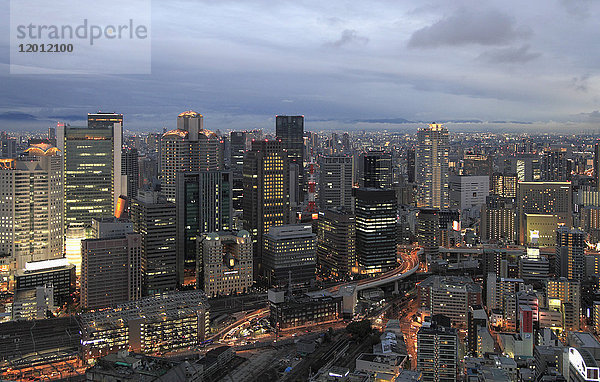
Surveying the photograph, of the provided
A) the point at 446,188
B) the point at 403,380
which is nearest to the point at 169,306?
the point at 403,380

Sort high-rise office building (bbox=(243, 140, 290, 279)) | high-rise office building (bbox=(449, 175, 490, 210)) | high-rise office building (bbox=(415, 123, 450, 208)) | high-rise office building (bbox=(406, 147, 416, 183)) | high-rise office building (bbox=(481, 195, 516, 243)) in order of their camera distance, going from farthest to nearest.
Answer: high-rise office building (bbox=(406, 147, 416, 183)), high-rise office building (bbox=(415, 123, 450, 208)), high-rise office building (bbox=(449, 175, 490, 210)), high-rise office building (bbox=(481, 195, 516, 243)), high-rise office building (bbox=(243, 140, 290, 279))

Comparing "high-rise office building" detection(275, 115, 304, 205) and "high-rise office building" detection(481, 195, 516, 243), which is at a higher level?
"high-rise office building" detection(275, 115, 304, 205)

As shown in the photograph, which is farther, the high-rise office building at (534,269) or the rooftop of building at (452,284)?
the high-rise office building at (534,269)

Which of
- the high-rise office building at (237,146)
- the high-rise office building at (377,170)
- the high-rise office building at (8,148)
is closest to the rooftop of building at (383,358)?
the high-rise office building at (8,148)

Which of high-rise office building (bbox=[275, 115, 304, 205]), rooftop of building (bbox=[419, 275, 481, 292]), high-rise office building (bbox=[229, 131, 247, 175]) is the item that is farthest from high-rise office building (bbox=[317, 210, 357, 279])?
high-rise office building (bbox=[229, 131, 247, 175])

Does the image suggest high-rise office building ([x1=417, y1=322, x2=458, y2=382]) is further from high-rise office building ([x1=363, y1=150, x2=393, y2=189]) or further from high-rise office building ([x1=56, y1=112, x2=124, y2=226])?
high-rise office building ([x1=363, y1=150, x2=393, y2=189])

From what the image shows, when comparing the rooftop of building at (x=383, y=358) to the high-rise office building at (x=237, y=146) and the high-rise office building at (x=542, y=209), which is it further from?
the high-rise office building at (x=237, y=146)
